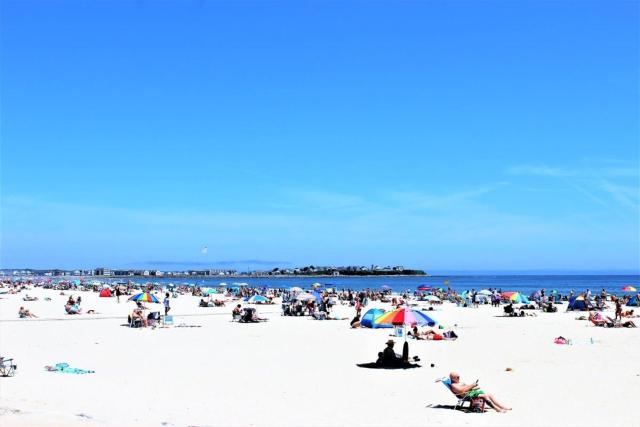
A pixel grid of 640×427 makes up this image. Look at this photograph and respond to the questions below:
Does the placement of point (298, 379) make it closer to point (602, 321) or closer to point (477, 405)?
point (477, 405)

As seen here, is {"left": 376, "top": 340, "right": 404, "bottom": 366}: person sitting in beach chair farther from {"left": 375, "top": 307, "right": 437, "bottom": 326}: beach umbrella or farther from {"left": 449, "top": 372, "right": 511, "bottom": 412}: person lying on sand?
{"left": 449, "top": 372, "right": 511, "bottom": 412}: person lying on sand

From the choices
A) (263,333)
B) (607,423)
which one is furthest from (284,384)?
(263,333)

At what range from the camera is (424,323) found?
16.2 metres

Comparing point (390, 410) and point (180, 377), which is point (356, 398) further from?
point (180, 377)

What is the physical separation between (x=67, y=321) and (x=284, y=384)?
1833 cm

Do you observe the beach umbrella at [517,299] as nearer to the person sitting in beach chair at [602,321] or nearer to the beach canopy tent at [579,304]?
the beach canopy tent at [579,304]

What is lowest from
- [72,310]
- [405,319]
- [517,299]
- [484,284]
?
[484,284]

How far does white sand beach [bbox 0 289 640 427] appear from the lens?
31.7 ft

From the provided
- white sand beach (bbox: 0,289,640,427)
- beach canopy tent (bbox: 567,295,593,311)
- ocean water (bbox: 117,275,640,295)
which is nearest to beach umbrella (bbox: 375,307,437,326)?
white sand beach (bbox: 0,289,640,427)

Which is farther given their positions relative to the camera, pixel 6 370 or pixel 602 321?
pixel 602 321

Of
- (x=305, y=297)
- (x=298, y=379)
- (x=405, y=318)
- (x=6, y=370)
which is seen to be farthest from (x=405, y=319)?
(x=305, y=297)

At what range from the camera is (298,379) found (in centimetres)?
1311

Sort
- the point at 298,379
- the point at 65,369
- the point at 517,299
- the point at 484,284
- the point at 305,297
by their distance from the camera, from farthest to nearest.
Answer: the point at 484,284 < the point at 517,299 < the point at 305,297 < the point at 65,369 < the point at 298,379

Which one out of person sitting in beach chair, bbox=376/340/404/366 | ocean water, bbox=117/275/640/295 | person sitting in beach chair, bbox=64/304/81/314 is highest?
person sitting in beach chair, bbox=376/340/404/366
